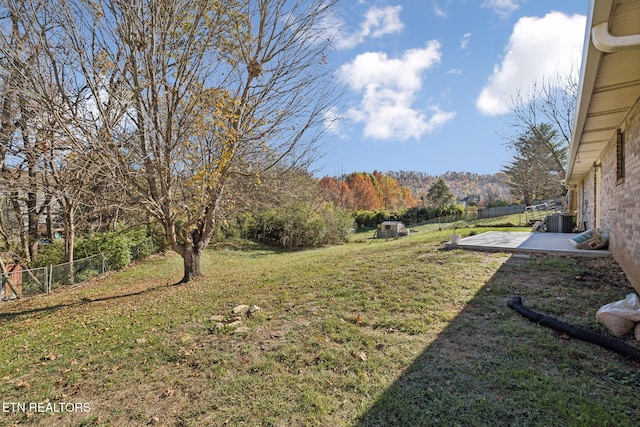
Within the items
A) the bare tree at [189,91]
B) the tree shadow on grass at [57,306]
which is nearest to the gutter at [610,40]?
the bare tree at [189,91]

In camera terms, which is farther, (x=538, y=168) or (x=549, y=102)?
(x=538, y=168)

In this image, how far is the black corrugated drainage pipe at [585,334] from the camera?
2.71 m

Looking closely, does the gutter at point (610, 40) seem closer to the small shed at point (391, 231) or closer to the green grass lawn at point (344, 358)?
the green grass lawn at point (344, 358)

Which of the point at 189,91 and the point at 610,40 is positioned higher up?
the point at 189,91

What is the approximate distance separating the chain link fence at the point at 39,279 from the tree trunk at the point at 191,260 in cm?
408

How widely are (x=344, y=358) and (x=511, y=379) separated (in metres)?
1.36

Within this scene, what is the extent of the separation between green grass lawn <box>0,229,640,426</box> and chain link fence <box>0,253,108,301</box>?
12.4 feet

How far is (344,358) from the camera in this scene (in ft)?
9.70

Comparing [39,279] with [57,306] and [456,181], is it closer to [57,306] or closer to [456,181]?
[57,306]

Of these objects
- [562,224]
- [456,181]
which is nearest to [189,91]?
[562,224]

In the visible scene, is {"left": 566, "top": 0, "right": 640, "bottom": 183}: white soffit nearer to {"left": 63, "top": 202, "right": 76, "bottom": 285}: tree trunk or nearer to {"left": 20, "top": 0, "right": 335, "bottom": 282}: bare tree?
{"left": 20, "top": 0, "right": 335, "bottom": 282}: bare tree

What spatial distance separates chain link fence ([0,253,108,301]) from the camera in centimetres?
832

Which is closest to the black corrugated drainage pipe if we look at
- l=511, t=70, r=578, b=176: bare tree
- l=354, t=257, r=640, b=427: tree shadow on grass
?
l=354, t=257, r=640, b=427: tree shadow on grass

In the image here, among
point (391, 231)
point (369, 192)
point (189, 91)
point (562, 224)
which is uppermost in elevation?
point (369, 192)
